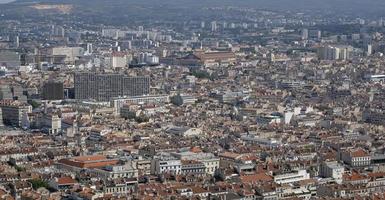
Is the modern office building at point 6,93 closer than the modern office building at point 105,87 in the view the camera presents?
Yes

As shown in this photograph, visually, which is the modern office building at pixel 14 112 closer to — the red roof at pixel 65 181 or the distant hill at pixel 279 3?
the red roof at pixel 65 181

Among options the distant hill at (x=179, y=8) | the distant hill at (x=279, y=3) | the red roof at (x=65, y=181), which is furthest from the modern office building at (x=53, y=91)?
the distant hill at (x=279, y=3)

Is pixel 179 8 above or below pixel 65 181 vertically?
below

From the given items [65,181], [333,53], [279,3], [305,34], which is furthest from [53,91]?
[279,3]

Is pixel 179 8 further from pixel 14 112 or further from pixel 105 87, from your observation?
pixel 14 112

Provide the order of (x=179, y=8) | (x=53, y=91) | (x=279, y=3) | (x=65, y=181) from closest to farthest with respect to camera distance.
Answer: (x=65, y=181) → (x=53, y=91) → (x=179, y=8) → (x=279, y=3)

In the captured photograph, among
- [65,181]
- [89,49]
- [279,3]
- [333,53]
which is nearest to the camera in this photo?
[65,181]
